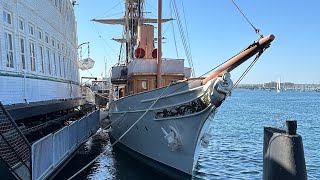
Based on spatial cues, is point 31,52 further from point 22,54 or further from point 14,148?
point 14,148

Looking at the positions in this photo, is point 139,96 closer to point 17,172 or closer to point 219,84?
point 219,84

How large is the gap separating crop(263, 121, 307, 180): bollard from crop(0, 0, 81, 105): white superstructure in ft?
20.9

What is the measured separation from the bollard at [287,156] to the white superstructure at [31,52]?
636 centimetres

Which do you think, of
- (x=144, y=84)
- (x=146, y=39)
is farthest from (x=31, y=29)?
(x=146, y=39)

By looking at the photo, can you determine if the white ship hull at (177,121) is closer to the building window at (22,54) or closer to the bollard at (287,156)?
the building window at (22,54)

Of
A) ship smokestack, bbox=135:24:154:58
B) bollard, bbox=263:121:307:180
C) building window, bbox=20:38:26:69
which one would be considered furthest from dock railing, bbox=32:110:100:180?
ship smokestack, bbox=135:24:154:58

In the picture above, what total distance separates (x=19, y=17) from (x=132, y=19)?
17.2 meters

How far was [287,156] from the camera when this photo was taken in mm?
7918

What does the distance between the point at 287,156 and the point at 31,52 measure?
844 cm

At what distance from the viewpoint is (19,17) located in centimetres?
1166

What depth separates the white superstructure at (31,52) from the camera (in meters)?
10.4

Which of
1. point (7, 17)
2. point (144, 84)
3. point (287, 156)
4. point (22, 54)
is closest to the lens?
point (287, 156)

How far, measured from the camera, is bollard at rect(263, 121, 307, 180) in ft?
25.9

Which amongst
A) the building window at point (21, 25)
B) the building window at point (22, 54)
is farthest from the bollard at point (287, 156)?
the building window at point (21, 25)
